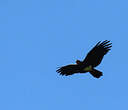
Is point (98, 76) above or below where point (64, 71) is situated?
below

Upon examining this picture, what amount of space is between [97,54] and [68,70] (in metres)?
2.61

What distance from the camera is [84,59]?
69.9ft

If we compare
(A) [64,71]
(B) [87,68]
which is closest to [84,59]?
(B) [87,68]

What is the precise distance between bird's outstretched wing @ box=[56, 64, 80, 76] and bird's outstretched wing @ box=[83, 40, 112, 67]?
1.17 meters

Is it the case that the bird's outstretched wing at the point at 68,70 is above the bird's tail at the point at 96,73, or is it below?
above

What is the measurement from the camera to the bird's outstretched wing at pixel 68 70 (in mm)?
22438

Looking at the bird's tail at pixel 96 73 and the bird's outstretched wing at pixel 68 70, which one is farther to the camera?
the bird's outstretched wing at pixel 68 70

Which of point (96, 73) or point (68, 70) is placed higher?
point (68, 70)

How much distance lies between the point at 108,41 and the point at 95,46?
1044 millimetres

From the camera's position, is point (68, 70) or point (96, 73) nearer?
point (96, 73)

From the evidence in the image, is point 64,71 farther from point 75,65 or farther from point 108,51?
point 108,51

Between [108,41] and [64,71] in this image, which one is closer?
[108,41]

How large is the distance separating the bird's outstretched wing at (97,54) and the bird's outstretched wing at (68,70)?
1.17 meters

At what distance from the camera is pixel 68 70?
22.9 m
